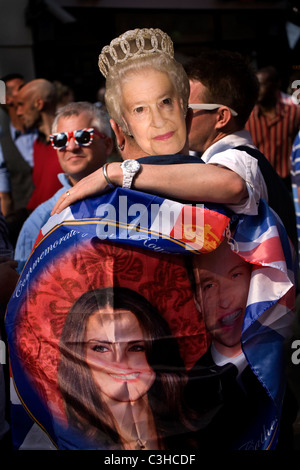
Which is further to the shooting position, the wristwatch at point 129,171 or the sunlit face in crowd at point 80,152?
the sunlit face in crowd at point 80,152

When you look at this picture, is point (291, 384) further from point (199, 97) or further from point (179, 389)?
point (199, 97)

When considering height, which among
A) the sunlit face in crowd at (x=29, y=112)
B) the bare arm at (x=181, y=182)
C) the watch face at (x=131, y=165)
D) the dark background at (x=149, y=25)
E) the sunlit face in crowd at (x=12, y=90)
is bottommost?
the bare arm at (x=181, y=182)

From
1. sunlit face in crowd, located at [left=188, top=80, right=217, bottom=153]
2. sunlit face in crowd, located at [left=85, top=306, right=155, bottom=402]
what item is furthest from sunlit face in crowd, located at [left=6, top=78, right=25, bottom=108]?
sunlit face in crowd, located at [left=85, top=306, right=155, bottom=402]

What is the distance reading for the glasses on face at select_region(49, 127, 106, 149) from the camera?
7.98 ft

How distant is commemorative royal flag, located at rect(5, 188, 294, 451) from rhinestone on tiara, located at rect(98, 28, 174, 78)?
0.44 meters

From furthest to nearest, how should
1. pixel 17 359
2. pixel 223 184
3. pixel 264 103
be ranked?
pixel 264 103 < pixel 17 359 < pixel 223 184

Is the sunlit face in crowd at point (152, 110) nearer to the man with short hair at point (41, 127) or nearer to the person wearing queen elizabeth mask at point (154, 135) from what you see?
the person wearing queen elizabeth mask at point (154, 135)

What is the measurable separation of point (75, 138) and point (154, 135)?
0.64 meters

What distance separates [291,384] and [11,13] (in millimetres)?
1850

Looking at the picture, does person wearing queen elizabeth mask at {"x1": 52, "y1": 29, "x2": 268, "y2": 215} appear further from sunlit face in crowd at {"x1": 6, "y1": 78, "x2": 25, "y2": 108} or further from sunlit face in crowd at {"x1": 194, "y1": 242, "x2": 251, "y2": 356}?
sunlit face in crowd at {"x1": 6, "y1": 78, "x2": 25, "y2": 108}

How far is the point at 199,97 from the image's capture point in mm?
2289

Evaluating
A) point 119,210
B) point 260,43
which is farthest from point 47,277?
point 260,43

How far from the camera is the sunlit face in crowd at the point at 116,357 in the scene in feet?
6.00

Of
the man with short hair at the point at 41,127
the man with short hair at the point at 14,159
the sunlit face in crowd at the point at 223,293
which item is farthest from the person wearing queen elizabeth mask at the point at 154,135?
the man with short hair at the point at 14,159
